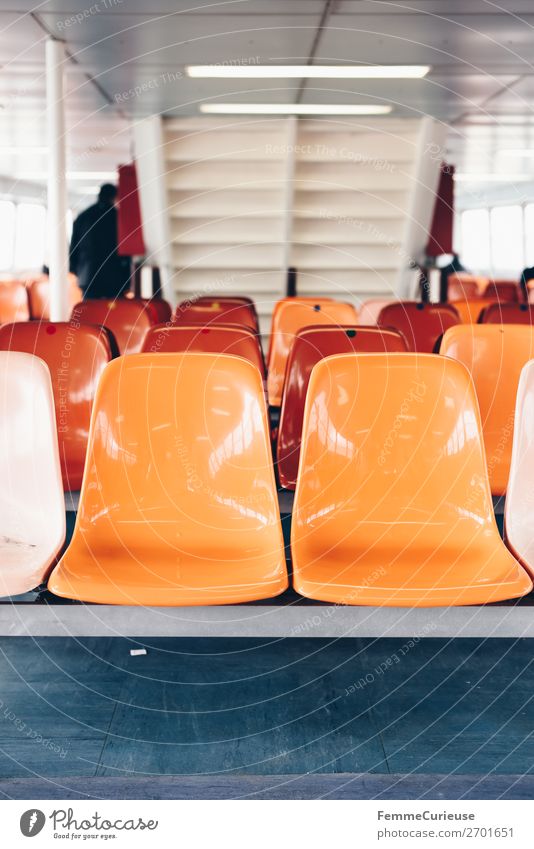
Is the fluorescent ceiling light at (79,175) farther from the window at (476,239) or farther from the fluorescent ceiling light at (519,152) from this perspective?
the window at (476,239)

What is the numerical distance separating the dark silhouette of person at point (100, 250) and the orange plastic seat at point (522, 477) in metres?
6.05

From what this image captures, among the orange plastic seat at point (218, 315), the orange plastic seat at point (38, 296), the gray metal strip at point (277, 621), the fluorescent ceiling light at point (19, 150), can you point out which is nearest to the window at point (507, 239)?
the fluorescent ceiling light at point (19, 150)

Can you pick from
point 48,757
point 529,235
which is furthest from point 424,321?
point 529,235

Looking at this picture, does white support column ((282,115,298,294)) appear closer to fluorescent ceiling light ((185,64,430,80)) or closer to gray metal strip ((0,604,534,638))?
fluorescent ceiling light ((185,64,430,80))

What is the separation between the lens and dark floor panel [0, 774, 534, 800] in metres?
2.03

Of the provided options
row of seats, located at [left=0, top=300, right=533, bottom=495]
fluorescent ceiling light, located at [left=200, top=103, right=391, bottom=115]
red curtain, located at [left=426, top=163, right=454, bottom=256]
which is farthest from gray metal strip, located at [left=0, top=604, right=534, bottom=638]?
red curtain, located at [left=426, top=163, right=454, bottom=256]

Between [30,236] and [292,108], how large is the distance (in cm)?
1119

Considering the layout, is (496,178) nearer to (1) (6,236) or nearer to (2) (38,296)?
(1) (6,236)

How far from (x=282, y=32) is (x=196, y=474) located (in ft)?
14.7

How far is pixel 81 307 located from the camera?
5602mm

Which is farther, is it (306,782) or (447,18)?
(447,18)

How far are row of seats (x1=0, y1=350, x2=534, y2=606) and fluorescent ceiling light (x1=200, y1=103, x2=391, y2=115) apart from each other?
6.65 metres

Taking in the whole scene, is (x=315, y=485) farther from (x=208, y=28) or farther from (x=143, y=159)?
(x=143, y=159)

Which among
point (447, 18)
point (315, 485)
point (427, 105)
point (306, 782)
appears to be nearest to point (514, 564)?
A: point (315, 485)
